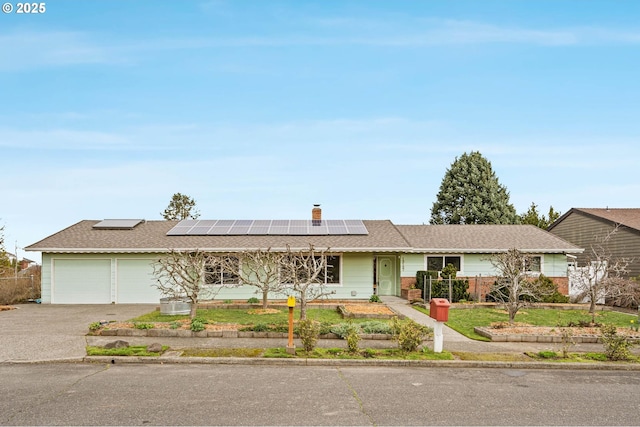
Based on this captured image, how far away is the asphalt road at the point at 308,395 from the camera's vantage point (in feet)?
23.9

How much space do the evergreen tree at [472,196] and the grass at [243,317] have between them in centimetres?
3030

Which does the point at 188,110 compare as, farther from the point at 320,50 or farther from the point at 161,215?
the point at 161,215

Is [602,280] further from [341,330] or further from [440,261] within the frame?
[341,330]

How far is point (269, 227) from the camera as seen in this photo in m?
28.5

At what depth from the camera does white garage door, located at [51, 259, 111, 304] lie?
24359 millimetres

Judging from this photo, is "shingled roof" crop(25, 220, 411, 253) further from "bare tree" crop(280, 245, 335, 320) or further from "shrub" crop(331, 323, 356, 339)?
"shrub" crop(331, 323, 356, 339)

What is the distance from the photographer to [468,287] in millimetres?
24547

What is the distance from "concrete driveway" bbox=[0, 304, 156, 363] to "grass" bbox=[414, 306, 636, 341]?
10.3 m

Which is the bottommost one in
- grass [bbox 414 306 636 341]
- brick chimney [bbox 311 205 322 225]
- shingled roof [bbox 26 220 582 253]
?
grass [bbox 414 306 636 341]

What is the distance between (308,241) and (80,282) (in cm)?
1058

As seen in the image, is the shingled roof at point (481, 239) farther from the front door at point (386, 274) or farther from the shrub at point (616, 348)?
the shrub at point (616, 348)

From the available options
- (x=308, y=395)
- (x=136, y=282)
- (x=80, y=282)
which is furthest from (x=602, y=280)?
(x=80, y=282)

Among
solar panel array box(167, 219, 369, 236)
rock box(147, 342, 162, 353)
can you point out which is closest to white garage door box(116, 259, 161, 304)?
solar panel array box(167, 219, 369, 236)

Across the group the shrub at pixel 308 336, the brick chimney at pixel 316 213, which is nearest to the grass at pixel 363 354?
the shrub at pixel 308 336
